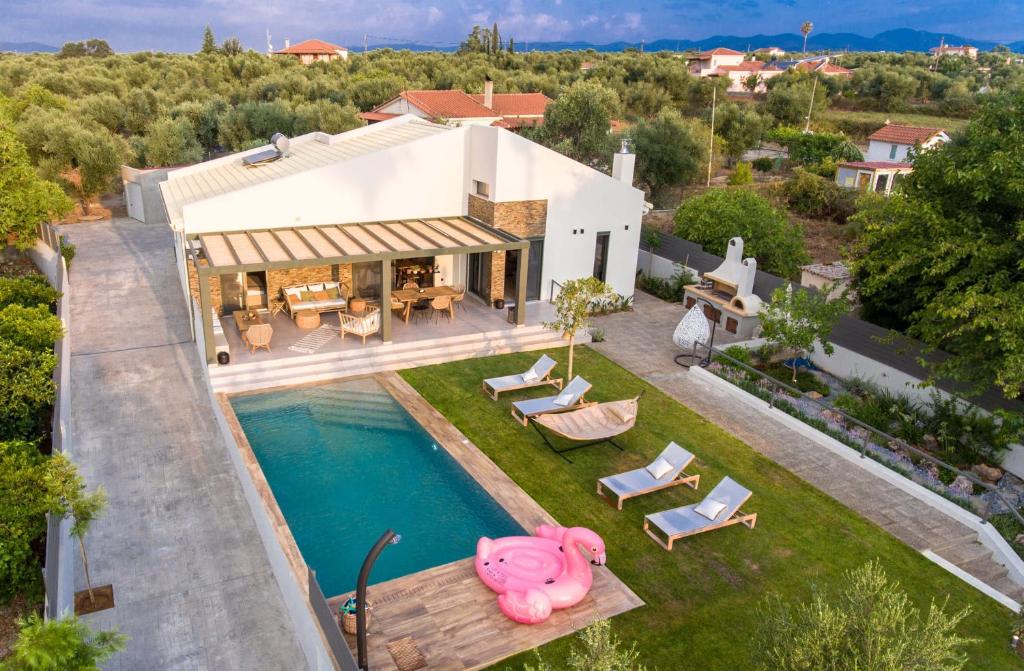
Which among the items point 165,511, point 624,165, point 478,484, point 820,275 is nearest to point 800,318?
point 820,275

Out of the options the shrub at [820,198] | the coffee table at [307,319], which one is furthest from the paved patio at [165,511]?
the shrub at [820,198]

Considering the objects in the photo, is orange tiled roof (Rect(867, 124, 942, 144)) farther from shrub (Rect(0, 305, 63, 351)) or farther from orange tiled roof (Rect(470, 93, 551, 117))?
A: shrub (Rect(0, 305, 63, 351))

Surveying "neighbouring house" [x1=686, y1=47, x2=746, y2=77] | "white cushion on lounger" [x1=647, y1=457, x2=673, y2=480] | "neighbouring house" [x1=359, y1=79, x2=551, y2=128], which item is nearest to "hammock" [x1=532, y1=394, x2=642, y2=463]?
"white cushion on lounger" [x1=647, y1=457, x2=673, y2=480]

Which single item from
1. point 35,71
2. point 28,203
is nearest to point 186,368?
point 28,203

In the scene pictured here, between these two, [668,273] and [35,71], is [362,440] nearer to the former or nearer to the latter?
[668,273]

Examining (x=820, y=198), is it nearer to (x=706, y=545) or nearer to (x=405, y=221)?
(x=405, y=221)

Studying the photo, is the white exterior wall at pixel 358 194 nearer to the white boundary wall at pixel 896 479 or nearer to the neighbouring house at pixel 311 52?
the white boundary wall at pixel 896 479
